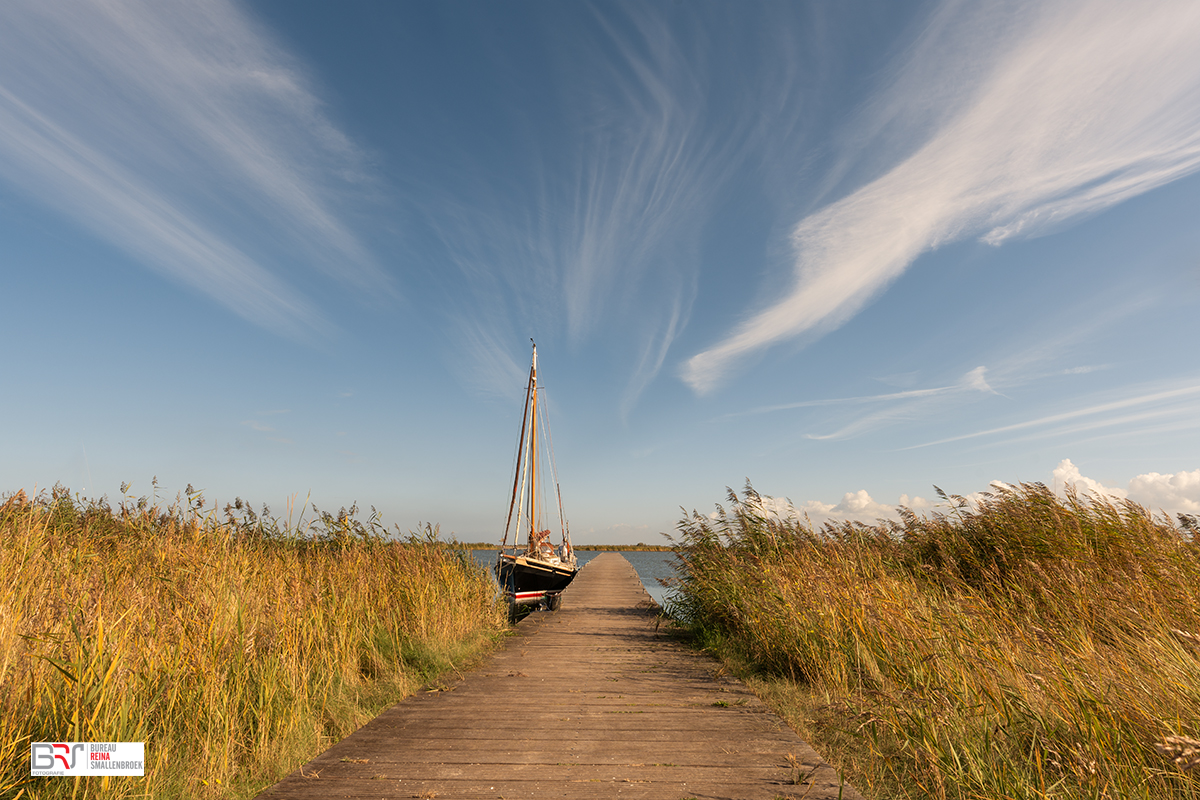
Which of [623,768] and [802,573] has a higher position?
[802,573]

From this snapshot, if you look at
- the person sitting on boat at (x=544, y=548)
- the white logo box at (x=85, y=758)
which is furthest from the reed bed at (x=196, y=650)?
the person sitting on boat at (x=544, y=548)

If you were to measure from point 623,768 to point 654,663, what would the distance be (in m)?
3.72

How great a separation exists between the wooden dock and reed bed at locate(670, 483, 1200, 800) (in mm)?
548

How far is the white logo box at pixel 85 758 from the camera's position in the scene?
2.97 meters

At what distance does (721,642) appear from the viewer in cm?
805

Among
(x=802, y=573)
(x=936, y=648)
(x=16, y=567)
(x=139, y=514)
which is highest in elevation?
(x=139, y=514)

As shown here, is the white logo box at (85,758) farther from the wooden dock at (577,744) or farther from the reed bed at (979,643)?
the reed bed at (979,643)

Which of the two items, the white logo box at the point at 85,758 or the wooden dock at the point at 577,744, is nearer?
the white logo box at the point at 85,758

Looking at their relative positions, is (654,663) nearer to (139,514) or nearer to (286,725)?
(286,725)

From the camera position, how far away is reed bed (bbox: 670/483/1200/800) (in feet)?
10.7

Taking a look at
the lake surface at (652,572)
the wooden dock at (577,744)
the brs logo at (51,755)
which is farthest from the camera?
the lake surface at (652,572)

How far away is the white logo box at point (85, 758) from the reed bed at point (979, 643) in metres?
4.38

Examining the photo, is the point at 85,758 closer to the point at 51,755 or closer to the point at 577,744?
the point at 51,755

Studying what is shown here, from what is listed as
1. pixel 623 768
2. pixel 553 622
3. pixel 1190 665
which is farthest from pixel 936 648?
pixel 553 622
